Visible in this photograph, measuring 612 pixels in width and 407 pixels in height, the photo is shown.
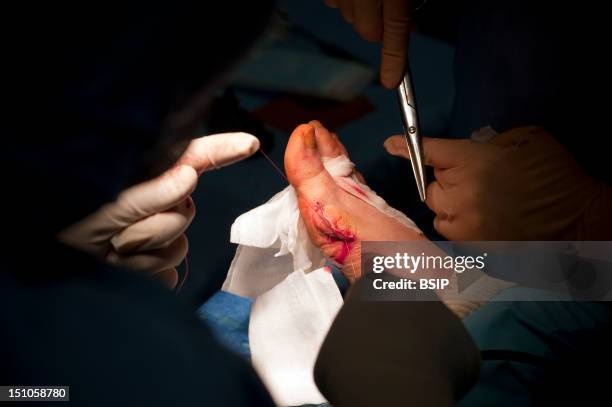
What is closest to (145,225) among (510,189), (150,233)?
(150,233)

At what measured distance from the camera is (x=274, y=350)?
1201mm

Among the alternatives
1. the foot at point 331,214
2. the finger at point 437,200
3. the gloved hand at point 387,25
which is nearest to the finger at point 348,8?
the gloved hand at point 387,25

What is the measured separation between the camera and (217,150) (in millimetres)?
1162

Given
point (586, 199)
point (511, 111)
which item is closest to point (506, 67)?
point (511, 111)

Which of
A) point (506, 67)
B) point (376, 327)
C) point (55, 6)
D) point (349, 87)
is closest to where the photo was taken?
point (55, 6)

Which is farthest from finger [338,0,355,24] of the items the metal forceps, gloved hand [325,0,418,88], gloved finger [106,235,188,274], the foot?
gloved finger [106,235,188,274]

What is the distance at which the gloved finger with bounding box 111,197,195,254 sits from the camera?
3.51 feet

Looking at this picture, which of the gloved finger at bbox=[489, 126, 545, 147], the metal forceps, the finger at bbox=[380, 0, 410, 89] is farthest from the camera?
the gloved finger at bbox=[489, 126, 545, 147]

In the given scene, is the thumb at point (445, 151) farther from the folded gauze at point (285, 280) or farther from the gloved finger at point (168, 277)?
the gloved finger at point (168, 277)

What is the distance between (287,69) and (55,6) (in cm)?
137

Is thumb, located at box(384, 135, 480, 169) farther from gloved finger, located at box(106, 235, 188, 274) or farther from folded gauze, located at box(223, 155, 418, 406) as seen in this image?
gloved finger, located at box(106, 235, 188, 274)

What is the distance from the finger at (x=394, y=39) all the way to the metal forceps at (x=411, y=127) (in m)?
0.03

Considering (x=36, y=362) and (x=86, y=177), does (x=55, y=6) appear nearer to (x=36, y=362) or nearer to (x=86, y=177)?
(x=86, y=177)

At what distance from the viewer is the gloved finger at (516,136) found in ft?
4.12
